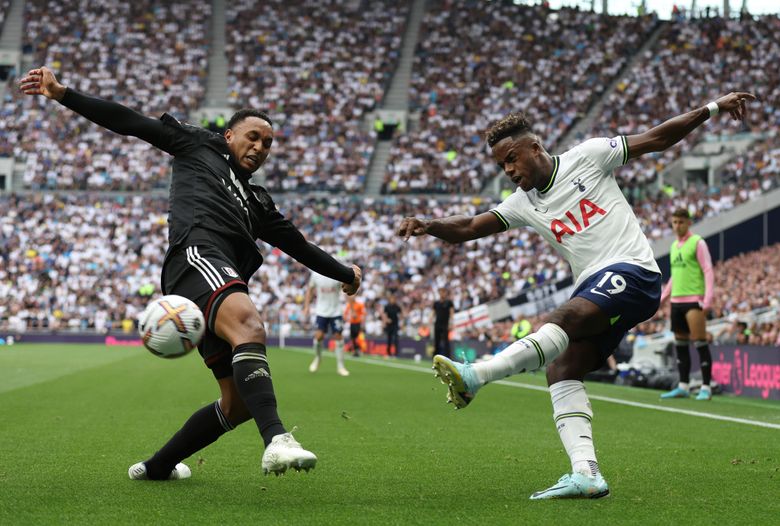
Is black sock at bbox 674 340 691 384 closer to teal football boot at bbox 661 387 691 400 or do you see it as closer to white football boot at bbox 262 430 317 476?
teal football boot at bbox 661 387 691 400

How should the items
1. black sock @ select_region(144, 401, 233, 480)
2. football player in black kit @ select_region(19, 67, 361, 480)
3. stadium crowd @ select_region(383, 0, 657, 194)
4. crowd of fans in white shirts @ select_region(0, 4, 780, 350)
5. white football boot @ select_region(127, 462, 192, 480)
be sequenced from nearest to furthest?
1. football player in black kit @ select_region(19, 67, 361, 480)
2. black sock @ select_region(144, 401, 233, 480)
3. white football boot @ select_region(127, 462, 192, 480)
4. crowd of fans in white shirts @ select_region(0, 4, 780, 350)
5. stadium crowd @ select_region(383, 0, 657, 194)

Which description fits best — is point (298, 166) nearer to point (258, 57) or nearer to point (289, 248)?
point (258, 57)

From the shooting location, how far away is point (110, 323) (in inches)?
1678

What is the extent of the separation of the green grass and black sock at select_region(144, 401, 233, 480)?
13cm

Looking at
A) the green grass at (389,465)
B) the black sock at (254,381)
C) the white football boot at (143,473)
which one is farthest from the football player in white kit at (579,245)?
the white football boot at (143,473)

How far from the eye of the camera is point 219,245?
18.3 feet

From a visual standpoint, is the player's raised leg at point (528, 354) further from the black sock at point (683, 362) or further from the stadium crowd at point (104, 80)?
the stadium crowd at point (104, 80)

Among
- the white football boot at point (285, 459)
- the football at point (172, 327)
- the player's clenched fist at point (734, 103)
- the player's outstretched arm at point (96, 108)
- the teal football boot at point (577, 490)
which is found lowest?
the teal football boot at point (577, 490)

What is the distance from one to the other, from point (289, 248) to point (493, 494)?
1.94 metres

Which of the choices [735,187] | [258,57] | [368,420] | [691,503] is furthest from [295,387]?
[258,57]

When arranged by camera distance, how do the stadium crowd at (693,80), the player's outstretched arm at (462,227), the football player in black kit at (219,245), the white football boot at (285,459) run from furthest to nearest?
1. the stadium crowd at (693,80)
2. the player's outstretched arm at (462,227)
3. the football player in black kit at (219,245)
4. the white football boot at (285,459)

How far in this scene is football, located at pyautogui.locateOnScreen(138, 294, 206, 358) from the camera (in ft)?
16.6

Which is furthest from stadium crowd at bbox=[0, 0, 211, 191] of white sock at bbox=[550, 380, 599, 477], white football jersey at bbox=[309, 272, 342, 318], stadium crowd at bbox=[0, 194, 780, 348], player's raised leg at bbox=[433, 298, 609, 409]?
player's raised leg at bbox=[433, 298, 609, 409]

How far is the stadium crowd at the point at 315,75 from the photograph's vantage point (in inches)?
1914
